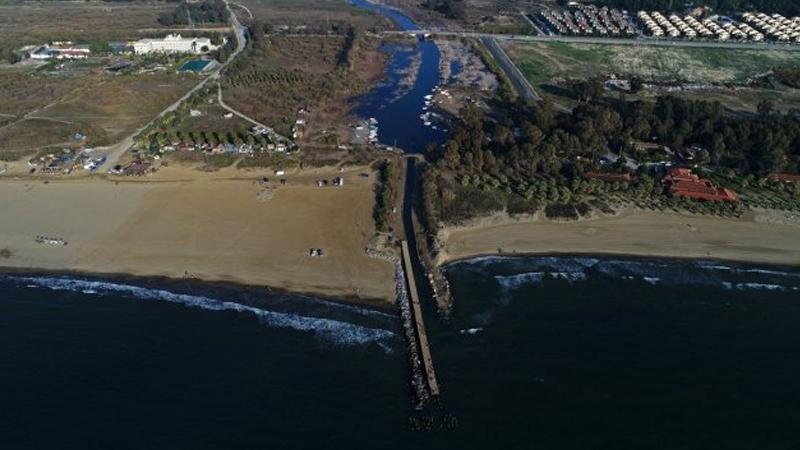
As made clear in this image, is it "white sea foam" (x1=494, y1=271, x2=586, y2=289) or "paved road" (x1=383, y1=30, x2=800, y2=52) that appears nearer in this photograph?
"white sea foam" (x1=494, y1=271, x2=586, y2=289)

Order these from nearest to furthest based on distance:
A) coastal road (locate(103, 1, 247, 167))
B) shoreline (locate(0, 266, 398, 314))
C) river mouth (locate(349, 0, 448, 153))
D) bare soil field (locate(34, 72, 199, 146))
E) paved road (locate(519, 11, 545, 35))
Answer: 1. shoreline (locate(0, 266, 398, 314))
2. coastal road (locate(103, 1, 247, 167))
3. river mouth (locate(349, 0, 448, 153))
4. bare soil field (locate(34, 72, 199, 146))
5. paved road (locate(519, 11, 545, 35))

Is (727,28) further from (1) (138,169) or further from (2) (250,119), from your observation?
(1) (138,169)

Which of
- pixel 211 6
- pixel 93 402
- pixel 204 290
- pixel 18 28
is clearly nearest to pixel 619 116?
pixel 204 290

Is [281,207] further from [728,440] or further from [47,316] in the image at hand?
[728,440]

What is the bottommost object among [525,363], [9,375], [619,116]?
[9,375]

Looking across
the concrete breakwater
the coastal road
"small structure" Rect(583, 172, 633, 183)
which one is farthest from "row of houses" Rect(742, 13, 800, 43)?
the concrete breakwater

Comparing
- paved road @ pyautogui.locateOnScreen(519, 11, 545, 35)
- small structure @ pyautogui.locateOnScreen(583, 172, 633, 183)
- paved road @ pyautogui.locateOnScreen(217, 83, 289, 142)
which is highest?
paved road @ pyautogui.locateOnScreen(519, 11, 545, 35)

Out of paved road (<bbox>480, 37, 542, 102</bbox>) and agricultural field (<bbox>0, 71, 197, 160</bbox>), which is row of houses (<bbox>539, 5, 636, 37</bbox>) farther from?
agricultural field (<bbox>0, 71, 197, 160</bbox>)
